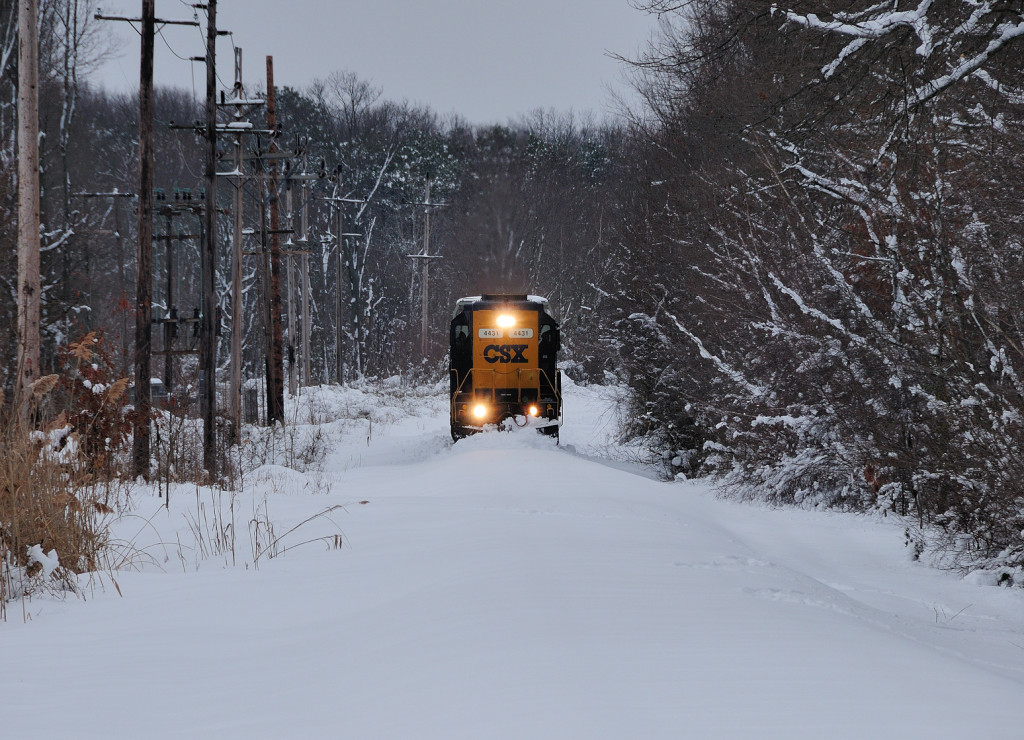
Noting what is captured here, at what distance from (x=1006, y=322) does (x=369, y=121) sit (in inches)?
2035

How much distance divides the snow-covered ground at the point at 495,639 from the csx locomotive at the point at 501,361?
9.47 m

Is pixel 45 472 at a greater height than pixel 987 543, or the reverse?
pixel 45 472

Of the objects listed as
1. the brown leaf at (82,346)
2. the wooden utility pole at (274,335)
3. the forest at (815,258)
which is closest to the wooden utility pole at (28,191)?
the forest at (815,258)

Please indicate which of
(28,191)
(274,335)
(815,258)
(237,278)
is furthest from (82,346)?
(274,335)

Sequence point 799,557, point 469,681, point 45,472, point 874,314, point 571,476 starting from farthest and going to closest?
point 571,476 → point 874,314 → point 799,557 → point 45,472 → point 469,681

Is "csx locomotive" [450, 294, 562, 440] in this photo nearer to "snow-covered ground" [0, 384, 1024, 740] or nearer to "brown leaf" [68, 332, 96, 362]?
"brown leaf" [68, 332, 96, 362]

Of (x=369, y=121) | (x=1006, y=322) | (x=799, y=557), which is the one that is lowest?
(x=799, y=557)

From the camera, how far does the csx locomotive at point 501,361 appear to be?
56.0 ft

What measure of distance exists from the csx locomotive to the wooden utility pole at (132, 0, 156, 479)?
229 inches

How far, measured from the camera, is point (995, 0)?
5.29 metres

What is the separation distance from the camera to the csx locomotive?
56.0 ft

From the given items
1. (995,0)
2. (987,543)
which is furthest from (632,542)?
(995,0)

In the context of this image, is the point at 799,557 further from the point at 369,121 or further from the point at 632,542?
the point at 369,121

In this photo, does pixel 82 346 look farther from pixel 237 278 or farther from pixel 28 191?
pixel 237 278
